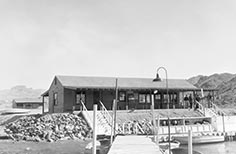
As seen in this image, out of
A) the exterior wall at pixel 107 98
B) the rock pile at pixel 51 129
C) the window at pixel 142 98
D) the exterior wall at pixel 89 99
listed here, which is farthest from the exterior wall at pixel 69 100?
the window at pixel 142 98

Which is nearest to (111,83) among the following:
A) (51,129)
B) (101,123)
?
(101,123)

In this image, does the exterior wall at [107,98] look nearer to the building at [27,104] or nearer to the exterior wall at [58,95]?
the exterior wall at [58,95]

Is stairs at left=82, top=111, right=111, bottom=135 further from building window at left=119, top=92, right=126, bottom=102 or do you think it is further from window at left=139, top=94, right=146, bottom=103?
window at left=139, top=94, right=146, bottom=103

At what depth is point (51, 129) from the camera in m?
27.1

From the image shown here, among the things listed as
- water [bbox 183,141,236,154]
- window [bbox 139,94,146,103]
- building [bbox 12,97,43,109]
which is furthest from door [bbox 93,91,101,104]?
building [bbox 12,97,43,109]

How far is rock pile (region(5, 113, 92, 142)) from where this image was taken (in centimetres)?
2600

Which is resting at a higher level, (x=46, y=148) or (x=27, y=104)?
(x=27, y=104)

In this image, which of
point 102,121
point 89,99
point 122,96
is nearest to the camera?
point 102,121

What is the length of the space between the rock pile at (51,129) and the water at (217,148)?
32.5 feet

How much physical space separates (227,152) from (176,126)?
21.5ft

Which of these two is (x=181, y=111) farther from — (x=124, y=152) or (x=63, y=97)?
(x=124, y=152)

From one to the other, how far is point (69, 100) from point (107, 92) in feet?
15.2

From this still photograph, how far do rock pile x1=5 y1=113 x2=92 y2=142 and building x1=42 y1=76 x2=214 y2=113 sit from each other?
350 centimetres

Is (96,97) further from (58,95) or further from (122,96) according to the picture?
(58,95)
